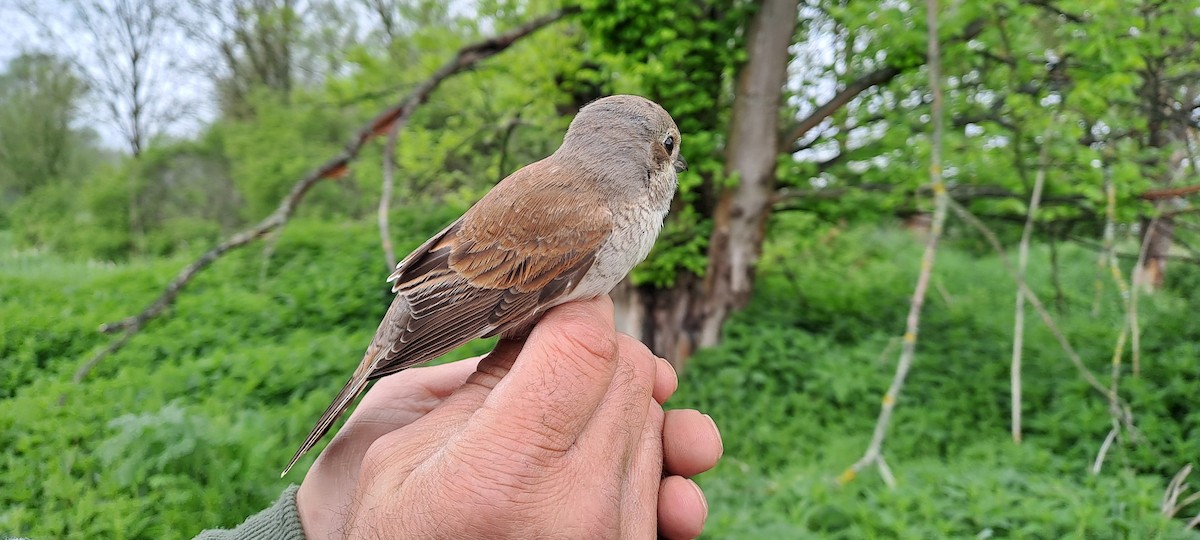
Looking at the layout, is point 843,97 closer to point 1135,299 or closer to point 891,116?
point 891,116

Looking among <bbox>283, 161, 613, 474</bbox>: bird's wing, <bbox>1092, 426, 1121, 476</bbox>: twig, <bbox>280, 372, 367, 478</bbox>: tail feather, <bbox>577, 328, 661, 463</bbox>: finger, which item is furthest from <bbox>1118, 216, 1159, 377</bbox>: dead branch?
<bbox>280, 372, 367, 478</bbox>: tail feather

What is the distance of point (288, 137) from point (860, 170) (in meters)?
10.4

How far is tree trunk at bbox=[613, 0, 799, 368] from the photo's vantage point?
500 cm

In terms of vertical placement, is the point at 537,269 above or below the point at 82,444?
above

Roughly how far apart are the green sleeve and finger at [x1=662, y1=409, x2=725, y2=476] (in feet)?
3.20

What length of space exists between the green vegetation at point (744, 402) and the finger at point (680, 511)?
150 centimetres

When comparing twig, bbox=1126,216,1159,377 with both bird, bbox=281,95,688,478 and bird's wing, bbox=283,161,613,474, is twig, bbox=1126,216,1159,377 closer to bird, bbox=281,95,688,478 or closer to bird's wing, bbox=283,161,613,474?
bird, bbox=281,95,688,478

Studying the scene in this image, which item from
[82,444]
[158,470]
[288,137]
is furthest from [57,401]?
[288,137]

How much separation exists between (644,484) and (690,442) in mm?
243

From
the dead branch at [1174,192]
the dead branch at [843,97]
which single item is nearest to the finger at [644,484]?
the dead branch at [1174,192]

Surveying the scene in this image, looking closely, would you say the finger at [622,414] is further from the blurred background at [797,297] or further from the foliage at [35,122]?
the foliage at [35,122]

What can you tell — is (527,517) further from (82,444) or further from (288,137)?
(288,137)

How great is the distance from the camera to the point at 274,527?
56.4 inches

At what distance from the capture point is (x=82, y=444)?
2.26 m
